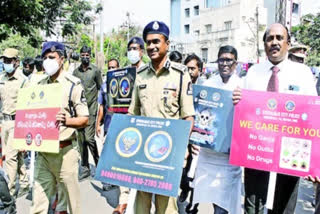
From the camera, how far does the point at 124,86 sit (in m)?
4.51

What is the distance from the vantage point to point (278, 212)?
291 centimetres

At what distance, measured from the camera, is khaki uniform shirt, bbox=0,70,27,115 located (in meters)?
4.77

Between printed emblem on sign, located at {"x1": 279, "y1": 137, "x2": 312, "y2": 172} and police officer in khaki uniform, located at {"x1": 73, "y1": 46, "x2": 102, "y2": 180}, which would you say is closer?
printed emblem on sign, located at {"x1": 279, "y1": 137, "x2": 312, "y2": 172}

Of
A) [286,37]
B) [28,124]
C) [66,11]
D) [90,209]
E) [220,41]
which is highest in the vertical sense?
[220,41]

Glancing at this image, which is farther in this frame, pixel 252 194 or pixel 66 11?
pixel 66 11

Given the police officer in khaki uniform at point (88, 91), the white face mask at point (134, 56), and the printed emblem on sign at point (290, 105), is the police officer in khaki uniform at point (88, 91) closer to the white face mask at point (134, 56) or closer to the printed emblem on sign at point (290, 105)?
the white face mask at point (134, 56)

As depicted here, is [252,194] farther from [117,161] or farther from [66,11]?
[66,11]

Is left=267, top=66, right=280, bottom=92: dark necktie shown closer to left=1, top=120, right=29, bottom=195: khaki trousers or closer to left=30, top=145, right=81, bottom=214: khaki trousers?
left=30, top=145, right=81, bottom=214: khaki trousers

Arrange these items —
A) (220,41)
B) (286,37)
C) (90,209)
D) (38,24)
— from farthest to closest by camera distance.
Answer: (220,41), (38,24), (90,209), (286,37)

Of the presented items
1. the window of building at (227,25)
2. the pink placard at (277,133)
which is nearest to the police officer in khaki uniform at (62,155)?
the pink placard at (277,133)

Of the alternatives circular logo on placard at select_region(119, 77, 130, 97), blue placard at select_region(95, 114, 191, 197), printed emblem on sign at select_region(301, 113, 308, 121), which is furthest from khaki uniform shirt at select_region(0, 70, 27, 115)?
printed emblem on sign at select_region(301, 113, 308, 121)

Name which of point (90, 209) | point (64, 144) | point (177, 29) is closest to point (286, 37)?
point (64, 144)

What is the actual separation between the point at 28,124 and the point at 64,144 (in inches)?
14.2

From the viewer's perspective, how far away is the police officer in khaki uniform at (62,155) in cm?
328
